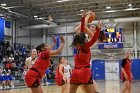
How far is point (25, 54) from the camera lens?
2927 centimetres

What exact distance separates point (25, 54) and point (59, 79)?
64.5 ft

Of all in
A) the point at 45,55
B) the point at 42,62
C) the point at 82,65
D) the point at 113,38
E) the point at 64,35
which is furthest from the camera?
the point at 64,35

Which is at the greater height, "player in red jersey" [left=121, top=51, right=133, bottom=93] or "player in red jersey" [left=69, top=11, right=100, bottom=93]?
"player in red jersey" [left=69, top=11, right=100, bottom=93]

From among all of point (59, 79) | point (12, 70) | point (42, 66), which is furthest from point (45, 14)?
point (42, 66)

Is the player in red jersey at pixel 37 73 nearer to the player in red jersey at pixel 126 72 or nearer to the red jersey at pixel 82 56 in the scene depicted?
the red jersey at pixel 82 56

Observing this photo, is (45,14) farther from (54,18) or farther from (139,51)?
(139,51)

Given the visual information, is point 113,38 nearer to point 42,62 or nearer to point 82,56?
point 42,62

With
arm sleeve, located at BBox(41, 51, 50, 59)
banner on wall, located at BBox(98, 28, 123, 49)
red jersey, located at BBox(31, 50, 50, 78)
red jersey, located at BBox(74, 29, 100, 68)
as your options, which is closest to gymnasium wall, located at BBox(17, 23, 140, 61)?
banner on wall, located at BBox(98, 28, 123, 49)

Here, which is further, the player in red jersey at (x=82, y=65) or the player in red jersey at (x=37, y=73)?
the player in red jersey at (x=37, y=73)

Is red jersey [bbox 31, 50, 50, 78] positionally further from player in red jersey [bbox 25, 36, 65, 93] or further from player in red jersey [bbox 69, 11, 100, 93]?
player in red jersey [bbox 69, 11, 100, 93]

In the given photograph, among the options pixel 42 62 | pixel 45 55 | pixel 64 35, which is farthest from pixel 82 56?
pixel 64 35

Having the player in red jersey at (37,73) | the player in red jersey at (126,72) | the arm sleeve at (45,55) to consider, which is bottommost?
the player in red jersey at (126,72)

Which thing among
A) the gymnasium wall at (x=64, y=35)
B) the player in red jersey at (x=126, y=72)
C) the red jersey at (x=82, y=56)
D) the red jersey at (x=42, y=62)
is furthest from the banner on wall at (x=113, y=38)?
the red jersey at (x=82, y=56)

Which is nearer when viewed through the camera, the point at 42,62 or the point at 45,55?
the point at 45,55
